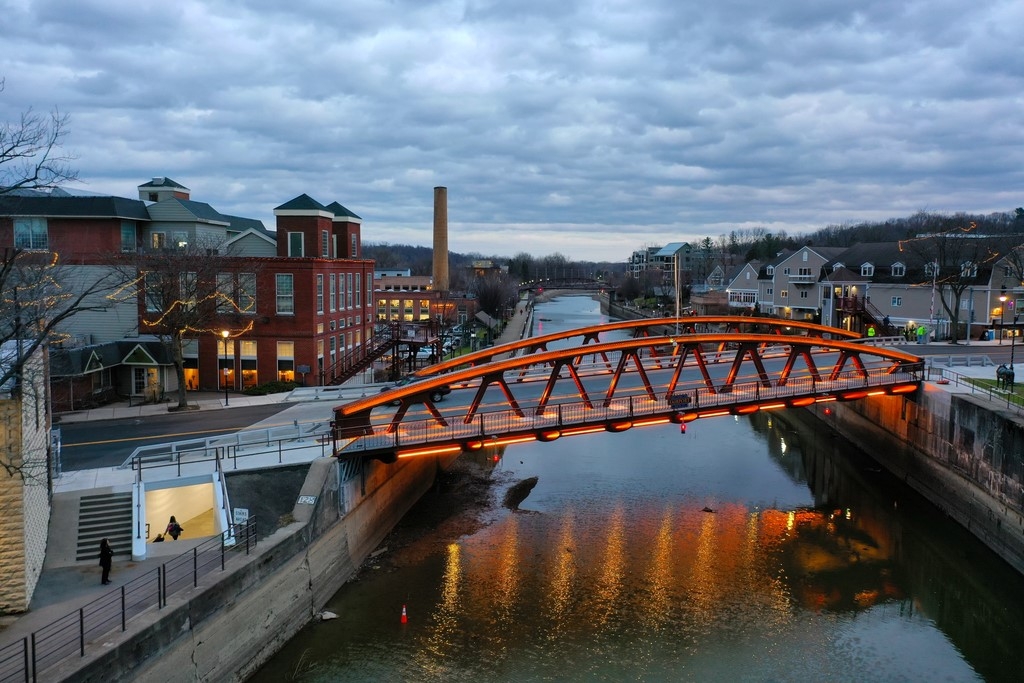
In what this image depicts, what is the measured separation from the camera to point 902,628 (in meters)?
21.4

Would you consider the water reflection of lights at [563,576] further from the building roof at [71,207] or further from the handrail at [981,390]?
the building roof at [71,207]

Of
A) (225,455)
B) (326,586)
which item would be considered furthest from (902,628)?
(225,455)

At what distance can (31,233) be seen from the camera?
41.2 m

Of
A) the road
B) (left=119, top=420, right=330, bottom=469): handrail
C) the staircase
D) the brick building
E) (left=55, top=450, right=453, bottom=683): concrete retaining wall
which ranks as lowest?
(left=55, top=450, right=453, bottom=683): concrete retaining wall

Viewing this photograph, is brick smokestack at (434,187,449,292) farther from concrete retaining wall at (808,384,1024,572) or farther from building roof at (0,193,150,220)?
concrete retaining wall at (808,384,1024,572)

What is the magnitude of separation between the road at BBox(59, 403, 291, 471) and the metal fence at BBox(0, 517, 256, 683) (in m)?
7.55

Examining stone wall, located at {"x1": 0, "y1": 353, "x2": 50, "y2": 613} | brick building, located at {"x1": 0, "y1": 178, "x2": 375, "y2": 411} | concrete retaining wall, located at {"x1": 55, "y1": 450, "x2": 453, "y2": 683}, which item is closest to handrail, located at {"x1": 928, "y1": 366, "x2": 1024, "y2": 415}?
concrete retaining wall, located at {"x1": 55, "y1": 450, "x2": 453, "y2": 683}

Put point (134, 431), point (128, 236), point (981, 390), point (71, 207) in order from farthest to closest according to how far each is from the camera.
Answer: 1. point (128, 236)
2. point (71, 207)
3. point (981, 390)
4. point (134, 431)

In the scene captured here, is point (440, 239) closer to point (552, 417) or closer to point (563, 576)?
point (552, 417)

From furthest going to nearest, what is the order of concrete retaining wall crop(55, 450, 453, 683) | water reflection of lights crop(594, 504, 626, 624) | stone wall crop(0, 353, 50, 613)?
water reflection of lights crop(594, 504, 626, 624) < stone wall crop(0, 353, 50, 613) < concrete retaining wall crop(55, 450, 453, 683)

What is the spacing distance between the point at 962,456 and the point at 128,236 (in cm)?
4264

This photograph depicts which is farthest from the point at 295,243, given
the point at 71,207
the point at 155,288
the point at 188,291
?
the point at 71,207

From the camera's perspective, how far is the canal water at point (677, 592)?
18.9 metres

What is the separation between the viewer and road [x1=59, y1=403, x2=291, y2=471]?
24266 millimetres
